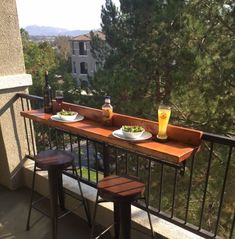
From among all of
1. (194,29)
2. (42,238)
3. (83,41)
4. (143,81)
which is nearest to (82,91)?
(143,81)

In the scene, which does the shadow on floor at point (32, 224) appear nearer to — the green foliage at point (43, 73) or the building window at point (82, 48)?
the green foliage at point (43, 73)

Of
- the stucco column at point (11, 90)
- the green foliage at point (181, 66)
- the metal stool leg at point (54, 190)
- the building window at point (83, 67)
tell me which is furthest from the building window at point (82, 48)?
the metal stool leg at point (54, 190)

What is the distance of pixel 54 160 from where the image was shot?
2135 millimetres

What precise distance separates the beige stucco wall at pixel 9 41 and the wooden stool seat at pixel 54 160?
0.99 m

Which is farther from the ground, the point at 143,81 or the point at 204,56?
the point at 204,56

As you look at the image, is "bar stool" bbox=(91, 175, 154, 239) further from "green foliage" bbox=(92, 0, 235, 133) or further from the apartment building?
the apartment building

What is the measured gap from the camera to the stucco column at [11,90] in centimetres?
265

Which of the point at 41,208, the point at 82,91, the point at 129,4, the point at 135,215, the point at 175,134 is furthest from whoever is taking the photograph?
the point at 82,91

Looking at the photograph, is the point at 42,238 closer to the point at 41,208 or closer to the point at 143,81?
the point at 41,208

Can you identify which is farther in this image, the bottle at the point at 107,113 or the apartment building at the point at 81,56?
the apartment building at the point at 81,56

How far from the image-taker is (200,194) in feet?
24.6

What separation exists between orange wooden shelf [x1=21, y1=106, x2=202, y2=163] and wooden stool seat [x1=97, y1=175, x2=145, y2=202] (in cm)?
22

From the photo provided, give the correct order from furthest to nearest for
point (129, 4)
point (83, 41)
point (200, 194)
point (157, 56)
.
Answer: point (83, 41), point (129, 4), point (157, 56), point (200, 194)

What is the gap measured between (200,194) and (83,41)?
76.7 feet
